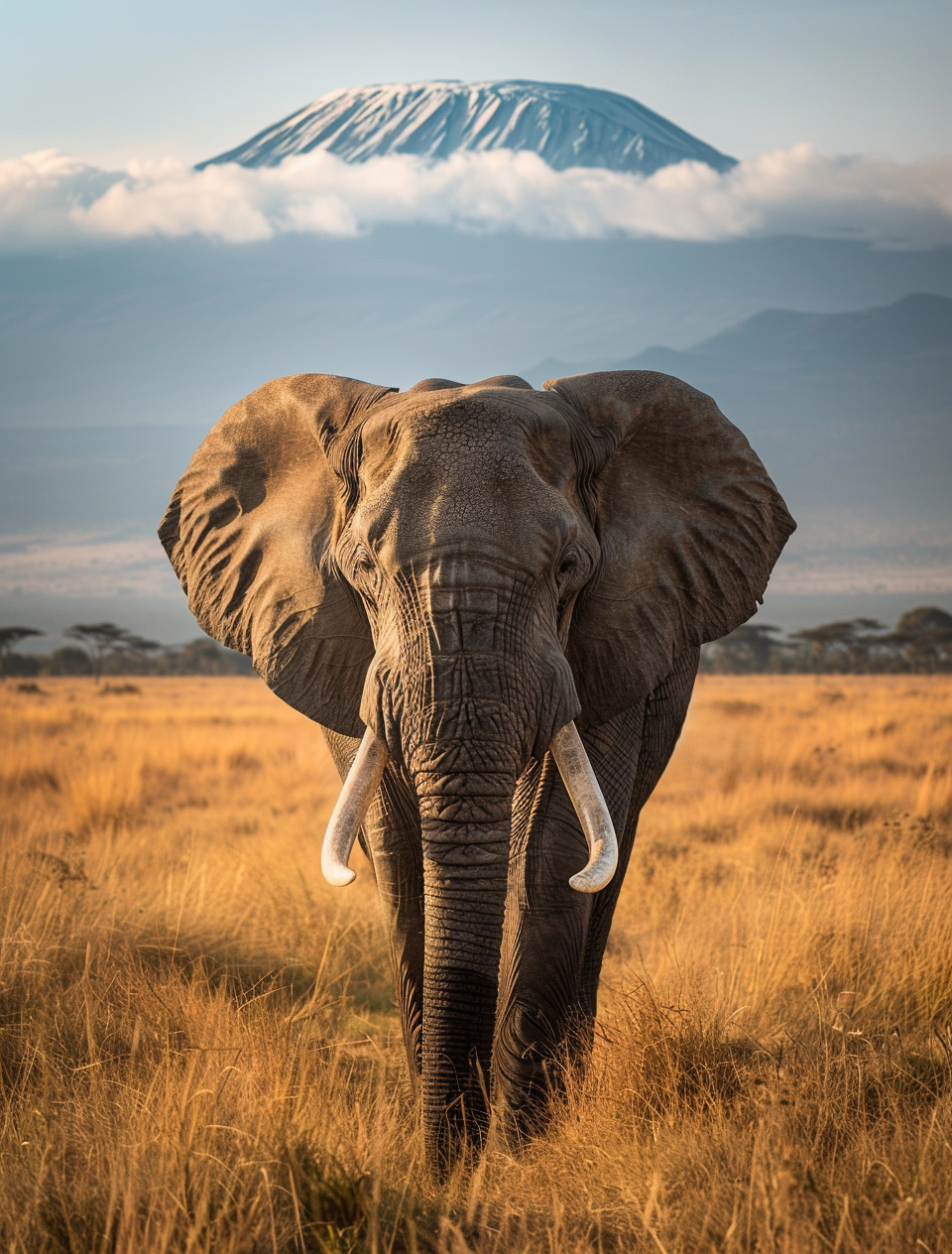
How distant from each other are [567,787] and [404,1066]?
248 cm

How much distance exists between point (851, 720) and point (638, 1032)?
20.4m

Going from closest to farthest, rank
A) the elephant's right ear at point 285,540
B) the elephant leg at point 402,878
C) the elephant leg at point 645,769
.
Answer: the elephant's right ear at point 285,540 < the elephant leg at point 402,878 < the elephant leg at point 645,769

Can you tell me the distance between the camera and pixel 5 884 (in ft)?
24.6

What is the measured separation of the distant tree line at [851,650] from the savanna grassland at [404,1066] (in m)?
51.2

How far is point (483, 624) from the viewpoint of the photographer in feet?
13.1

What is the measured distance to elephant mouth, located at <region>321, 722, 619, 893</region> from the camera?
164 inches

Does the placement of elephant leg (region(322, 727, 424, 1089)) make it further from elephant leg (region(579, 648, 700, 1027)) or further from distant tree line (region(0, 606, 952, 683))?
distant tree line (region(0, 606, 952, 683))

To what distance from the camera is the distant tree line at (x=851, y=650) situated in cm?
6109

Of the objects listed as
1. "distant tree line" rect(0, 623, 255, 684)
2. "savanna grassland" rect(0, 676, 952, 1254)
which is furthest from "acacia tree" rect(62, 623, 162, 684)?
"savanna grassland" rect(0, 676, 952, 1254)

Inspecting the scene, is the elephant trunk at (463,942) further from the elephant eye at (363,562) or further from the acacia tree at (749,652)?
the acacia tree at (749,652)

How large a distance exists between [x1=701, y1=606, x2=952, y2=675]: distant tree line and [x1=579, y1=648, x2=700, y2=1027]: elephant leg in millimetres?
56018

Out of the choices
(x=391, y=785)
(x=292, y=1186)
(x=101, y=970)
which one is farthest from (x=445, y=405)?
(x=101, y=970)

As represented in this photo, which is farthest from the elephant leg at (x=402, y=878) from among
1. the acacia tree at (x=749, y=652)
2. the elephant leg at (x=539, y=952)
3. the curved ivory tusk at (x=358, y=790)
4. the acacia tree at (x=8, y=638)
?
the acacia tree at (x=749, y=652)

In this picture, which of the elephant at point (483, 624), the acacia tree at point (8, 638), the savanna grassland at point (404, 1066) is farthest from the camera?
the acacia tree at point (8, 638)
